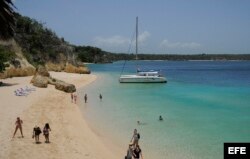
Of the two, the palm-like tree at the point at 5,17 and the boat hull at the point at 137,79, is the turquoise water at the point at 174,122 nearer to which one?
the palm-like tree at the point at 5,17

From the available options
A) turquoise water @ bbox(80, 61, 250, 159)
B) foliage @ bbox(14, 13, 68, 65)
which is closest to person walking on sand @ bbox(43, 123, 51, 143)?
turquoise water @ bbox(80, 61, 250, 159)

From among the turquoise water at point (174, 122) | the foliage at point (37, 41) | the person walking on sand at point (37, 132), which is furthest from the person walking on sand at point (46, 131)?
the foliage at point (37, 41)

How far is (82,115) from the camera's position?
103 feet

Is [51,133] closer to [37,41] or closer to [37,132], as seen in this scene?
[37,132]

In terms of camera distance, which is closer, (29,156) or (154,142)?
(29,156)

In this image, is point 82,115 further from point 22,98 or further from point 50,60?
point 50,60

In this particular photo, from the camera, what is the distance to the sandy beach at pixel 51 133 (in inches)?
713

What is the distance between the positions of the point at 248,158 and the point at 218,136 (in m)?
11.5

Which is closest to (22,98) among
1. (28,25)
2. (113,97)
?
(113,97)

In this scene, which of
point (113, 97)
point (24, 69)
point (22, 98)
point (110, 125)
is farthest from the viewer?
point (24, 69)

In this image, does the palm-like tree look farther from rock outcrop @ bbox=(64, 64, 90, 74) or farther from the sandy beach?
rock outcrop @ bbox=(64, 64, 90, 74)

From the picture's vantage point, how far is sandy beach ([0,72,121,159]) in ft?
59.4

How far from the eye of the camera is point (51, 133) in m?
22.3

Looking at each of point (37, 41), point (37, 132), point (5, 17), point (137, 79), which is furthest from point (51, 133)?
point (37, 41)
